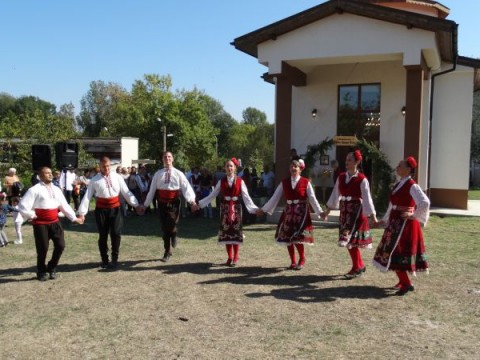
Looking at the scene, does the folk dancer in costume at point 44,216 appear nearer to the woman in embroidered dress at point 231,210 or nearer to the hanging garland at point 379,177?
the woman in embroidered dress at point 231,210

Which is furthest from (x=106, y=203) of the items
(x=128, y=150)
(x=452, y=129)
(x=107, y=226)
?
(x=128, y=150)

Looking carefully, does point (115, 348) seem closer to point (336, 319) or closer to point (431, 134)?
point (336, 319)

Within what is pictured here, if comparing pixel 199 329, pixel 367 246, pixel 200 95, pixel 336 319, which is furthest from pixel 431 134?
pixel 200 95

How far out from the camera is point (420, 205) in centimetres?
588

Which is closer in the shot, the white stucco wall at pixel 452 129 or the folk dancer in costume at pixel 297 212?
the folk dancer in costume at pixel 297 212

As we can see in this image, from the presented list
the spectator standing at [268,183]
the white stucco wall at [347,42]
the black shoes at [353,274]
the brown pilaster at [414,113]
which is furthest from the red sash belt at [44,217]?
the brown pilaster at [414,113]

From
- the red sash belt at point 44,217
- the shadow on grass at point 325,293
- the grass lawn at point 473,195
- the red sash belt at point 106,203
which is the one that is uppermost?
the red sash belt at point 106,203

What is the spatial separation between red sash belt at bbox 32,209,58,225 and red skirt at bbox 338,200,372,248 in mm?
4230

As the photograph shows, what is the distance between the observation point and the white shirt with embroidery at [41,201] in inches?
265

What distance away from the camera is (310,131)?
1559cm

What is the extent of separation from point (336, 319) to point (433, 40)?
8940mm

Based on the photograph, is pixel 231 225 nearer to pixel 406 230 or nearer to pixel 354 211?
pixel 354 211

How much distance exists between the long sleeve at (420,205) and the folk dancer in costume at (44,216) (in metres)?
4.97

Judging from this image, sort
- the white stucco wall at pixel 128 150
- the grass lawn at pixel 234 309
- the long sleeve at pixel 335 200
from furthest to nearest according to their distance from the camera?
the white stucco wall at pixel 128 150 < the long sleeve at pixel 335 200 < the grass lawn at pixel 234 309
